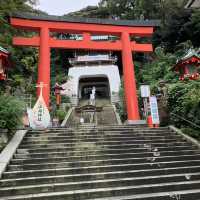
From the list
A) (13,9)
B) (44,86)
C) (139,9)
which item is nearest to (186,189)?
(44,86)

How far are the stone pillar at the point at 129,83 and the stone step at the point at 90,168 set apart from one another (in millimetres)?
5389

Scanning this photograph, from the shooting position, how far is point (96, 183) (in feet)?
22.0

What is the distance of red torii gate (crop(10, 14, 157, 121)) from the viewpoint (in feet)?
43.2

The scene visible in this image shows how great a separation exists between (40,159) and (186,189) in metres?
3.93

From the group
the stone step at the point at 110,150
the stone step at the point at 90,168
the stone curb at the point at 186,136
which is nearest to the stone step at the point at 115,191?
the stone step at the point at 90,168

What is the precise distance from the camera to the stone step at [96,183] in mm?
6312

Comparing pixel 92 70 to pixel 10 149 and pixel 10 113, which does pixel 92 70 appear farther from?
pixel 10 149

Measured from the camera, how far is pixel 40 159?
7699 mm

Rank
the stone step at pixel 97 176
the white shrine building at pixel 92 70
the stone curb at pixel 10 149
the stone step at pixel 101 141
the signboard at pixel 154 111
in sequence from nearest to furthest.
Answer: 1. the stone step at pixel 97 176
2. the stone curb at pixel 10 149
3. the stone step at pixel 101 141
4. the signboard at pixel 154 111
5. the white shrine building at pixel 92 70

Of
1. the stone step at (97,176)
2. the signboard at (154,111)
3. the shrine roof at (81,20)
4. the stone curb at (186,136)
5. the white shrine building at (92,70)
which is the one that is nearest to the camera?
the stone step at (97,176)

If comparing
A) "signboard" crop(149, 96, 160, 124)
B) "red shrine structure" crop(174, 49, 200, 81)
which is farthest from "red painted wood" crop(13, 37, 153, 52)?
"signboard" crop(149, 96, 160, 124)

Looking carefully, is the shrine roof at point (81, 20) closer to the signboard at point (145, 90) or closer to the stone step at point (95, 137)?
the signboard at point (145, 90)

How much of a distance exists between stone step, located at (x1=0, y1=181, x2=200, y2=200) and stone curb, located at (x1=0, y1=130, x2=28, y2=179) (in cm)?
122

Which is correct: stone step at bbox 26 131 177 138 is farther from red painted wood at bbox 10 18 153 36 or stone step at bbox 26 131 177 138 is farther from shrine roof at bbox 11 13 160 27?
shrine roof at bbox 11 13 160 27
